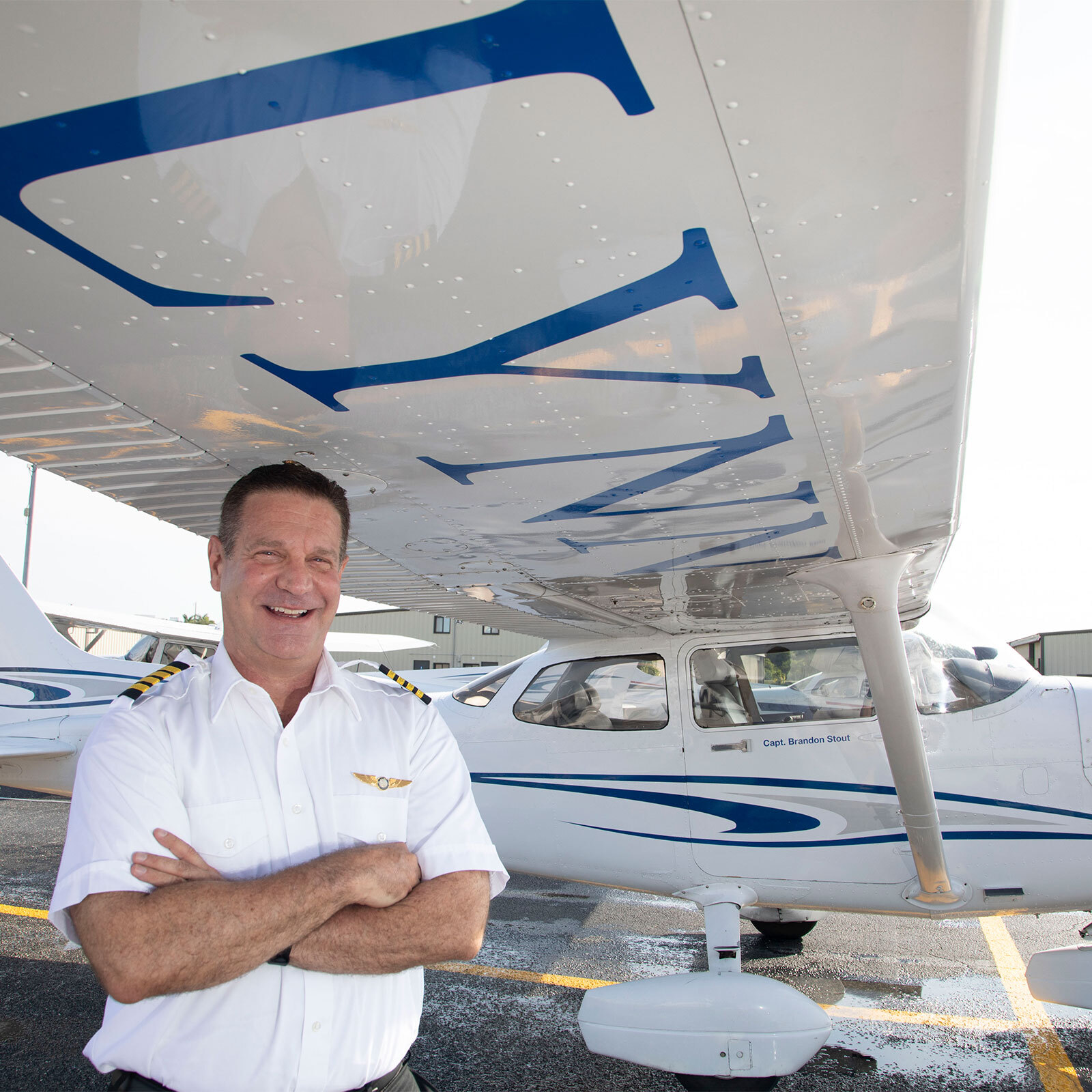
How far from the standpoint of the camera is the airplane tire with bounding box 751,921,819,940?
577cm

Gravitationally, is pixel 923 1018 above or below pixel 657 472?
below

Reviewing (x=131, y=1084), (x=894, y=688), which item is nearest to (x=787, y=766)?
(x=894, y=688)

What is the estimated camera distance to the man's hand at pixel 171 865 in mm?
1407

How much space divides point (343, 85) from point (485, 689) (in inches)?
196

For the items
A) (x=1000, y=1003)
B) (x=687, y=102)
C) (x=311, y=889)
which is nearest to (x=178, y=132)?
(x=687, y=102)

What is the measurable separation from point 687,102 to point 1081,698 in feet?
15.2

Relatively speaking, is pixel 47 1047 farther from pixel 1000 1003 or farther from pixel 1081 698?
pixel 1081 698

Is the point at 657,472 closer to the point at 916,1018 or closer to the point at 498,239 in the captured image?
the point at 498,239

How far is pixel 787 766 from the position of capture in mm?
4578

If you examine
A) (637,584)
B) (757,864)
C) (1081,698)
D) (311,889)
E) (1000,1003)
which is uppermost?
(637,584)

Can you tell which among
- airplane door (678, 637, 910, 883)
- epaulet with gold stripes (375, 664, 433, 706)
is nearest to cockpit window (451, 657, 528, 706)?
airplane door (678, 637, 910, 883)

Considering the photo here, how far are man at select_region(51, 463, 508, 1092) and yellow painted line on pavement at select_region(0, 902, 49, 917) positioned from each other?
20.0ft

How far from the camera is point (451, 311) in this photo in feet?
4.93

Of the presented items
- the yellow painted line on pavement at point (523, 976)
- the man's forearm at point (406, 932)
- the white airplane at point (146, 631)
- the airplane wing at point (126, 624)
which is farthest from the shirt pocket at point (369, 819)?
the airplane wing at point (126, 624)
